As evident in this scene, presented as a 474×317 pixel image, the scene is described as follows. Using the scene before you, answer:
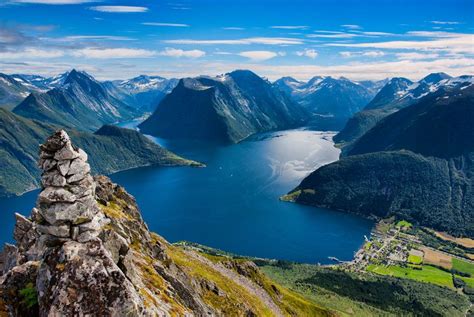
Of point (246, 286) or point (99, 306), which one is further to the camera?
point (246, 286)

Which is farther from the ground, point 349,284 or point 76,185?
point 76,185

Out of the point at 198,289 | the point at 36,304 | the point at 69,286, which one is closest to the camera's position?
the point at 69,286

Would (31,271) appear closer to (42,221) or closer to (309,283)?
(42,221)

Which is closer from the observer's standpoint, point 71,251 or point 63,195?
point 71,251

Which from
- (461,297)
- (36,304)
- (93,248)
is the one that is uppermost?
(93,248)

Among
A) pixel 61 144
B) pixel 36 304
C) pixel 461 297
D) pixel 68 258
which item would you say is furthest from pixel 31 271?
pixel 461 297

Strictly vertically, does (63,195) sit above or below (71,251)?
above

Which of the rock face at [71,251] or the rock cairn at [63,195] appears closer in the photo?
the rock face at [71,251]

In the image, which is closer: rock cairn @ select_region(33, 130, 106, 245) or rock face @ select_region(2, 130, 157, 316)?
rock face @ select_region(2, 130, 157, 316)
